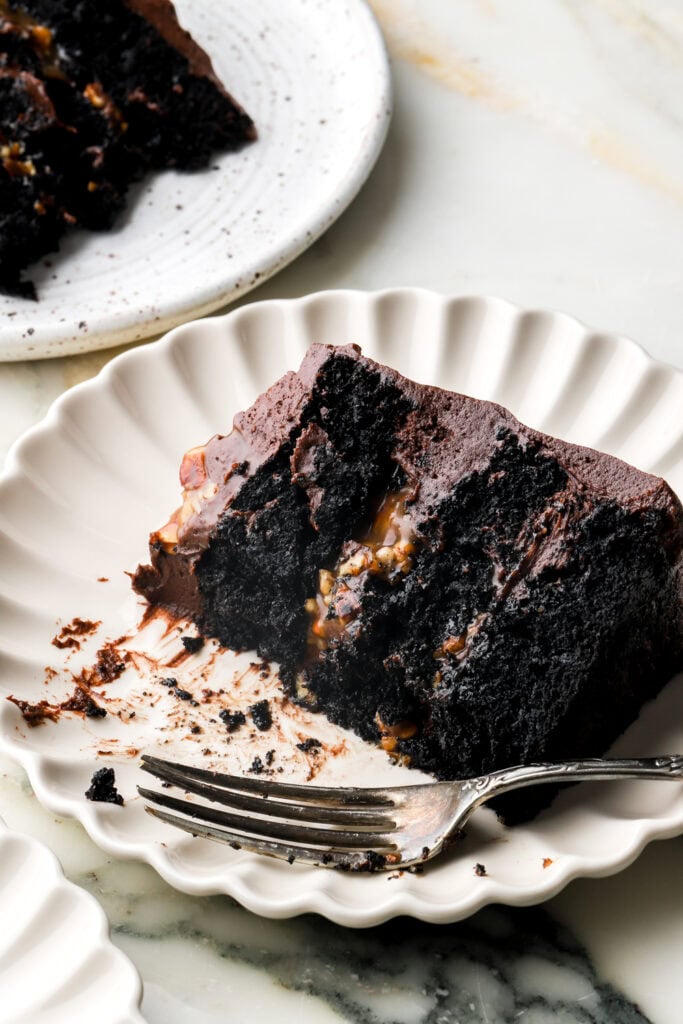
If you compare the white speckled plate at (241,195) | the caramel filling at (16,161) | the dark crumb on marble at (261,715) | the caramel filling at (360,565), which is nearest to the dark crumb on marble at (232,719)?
the dark crumb on marble at (261,715)

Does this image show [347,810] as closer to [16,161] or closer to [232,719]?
[232,719]

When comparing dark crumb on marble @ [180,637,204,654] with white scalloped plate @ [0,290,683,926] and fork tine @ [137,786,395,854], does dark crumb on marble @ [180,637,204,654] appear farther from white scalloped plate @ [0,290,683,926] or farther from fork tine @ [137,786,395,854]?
fork tine @ [137,786,395,854]

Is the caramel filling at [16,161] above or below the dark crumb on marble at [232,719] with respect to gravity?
below

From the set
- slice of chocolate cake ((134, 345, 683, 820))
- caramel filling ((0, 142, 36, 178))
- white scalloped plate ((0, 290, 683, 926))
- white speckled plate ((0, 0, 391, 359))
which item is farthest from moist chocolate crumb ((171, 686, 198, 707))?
caramel filling ((0, 142, 36, 178))

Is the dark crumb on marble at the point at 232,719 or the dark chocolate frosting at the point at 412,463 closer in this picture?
the dark chocolate frosting at the point at 412,463

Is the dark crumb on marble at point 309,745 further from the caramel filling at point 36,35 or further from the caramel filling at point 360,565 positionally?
the caramel filling at point 36,35
